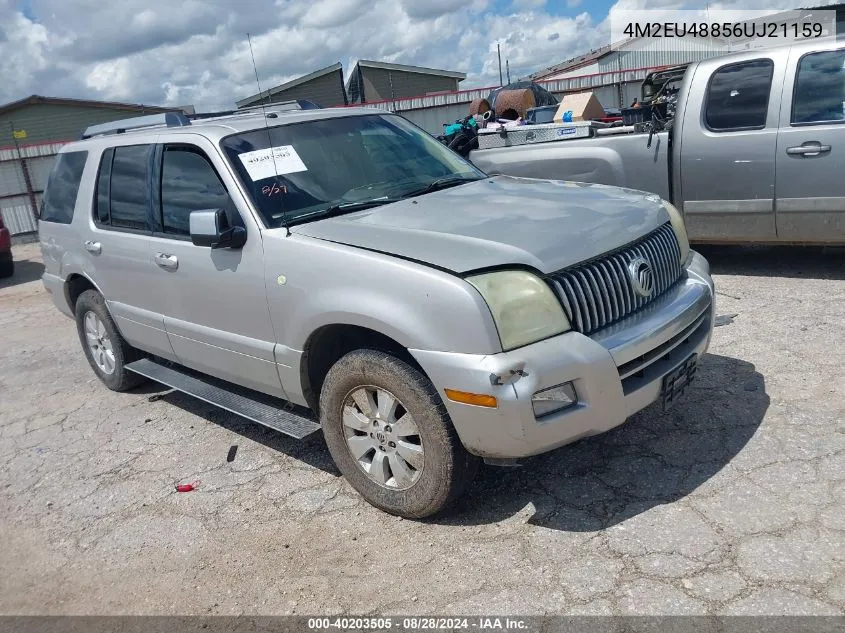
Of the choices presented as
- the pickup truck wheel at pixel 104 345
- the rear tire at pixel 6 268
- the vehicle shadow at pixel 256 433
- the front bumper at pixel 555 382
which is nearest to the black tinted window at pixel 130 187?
the pickup truck wheel at pixel 104 345

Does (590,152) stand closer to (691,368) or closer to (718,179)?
(718,179)

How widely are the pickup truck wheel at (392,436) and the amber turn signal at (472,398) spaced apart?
0.13m

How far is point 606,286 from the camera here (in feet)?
10.2

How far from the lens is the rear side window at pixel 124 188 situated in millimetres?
4547

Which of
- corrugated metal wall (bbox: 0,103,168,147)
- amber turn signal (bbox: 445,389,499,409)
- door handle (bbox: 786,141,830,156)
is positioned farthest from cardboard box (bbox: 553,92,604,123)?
corrugated metal wall (bbox: 0,103,168,147)

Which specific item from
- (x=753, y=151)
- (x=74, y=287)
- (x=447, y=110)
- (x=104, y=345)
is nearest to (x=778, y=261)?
(x=753, y=151)

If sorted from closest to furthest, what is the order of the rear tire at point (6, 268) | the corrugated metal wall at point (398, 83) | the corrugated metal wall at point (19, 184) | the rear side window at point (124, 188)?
the rear side window at point (124, 188) → the rear tire at point (6, 268) → the corrugated metal wall at point (19, 184) → the corrugated metal wall at point (398, 83)

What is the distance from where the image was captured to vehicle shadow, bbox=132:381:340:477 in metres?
4.16

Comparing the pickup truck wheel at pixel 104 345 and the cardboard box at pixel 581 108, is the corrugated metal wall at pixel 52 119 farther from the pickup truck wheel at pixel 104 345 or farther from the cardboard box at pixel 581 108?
the pickup truck wheel at pixel 104 345

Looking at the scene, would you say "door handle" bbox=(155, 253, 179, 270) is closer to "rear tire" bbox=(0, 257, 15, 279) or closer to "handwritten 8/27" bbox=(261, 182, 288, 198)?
"handwritten 8/27" bbox=(261, 182, 288, 198)

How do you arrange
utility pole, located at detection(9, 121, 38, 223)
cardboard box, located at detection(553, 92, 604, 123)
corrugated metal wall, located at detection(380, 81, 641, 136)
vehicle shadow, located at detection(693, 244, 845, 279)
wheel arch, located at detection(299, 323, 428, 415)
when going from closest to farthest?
1. wheel arch, located at detection(299, 323, 428, 415)
2. vehicle shadow, located at detection(693, 244, 845, 279)
3. cardboard box, located at detection(553, 92, 604, 123)
4. utility pole, located at detection(9, 121, 38, 223)
5. corrugated metal wall, located at detection(380, 81, 641, 136)

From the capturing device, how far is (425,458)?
3.12 meters

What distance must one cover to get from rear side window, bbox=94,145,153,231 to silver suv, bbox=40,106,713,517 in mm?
17

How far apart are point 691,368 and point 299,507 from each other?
2.02 m
